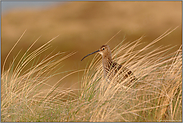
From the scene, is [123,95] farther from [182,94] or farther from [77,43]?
[77,43]

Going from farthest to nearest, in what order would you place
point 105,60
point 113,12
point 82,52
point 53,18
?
1. point 53,18
2. point 113,12
3. point 82,52
4. point 105,60

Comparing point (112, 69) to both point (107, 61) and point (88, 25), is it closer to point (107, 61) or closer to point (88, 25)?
point (107, 61)

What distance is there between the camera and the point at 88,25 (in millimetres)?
18688

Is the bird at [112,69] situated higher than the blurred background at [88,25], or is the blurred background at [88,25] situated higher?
the blurred background at [88,25]

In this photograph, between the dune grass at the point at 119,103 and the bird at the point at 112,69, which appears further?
the bird at the point at 112,69

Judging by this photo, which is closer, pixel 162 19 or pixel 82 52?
pixel 82 52

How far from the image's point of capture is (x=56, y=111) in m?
3.44

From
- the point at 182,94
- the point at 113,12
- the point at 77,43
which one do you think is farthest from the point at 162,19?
the point at 182,94

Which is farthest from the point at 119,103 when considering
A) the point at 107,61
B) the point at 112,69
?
the point at 107,61

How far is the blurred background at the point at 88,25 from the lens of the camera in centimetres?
1677

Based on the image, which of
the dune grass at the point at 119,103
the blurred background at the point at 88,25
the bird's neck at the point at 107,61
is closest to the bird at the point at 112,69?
the bird's neck at the point at 107,61

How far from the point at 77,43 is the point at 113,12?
451 cm

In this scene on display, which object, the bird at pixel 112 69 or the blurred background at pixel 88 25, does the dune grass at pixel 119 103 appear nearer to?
the bird at pixel 112 69

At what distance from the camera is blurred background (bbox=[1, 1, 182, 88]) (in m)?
16.8
